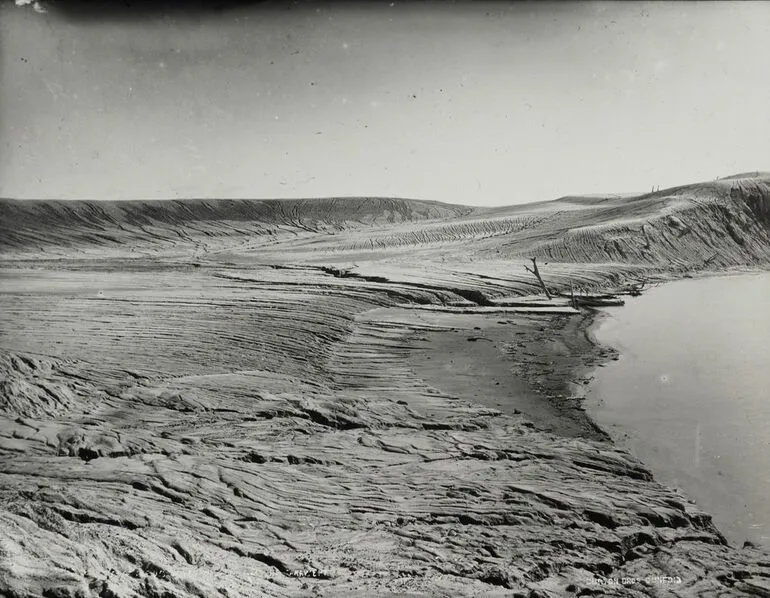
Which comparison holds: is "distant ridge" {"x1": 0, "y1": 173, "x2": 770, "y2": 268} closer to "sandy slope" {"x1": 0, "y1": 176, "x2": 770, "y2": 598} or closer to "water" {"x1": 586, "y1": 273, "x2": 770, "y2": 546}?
"water" {"x1": 586, "y1": 273, "x2": 770, "y2": 546}

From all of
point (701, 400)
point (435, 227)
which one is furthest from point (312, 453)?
point (435, 227)

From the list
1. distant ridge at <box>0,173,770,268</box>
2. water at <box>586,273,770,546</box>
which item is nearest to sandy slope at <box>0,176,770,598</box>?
water at <box>586,273,770,546</box>

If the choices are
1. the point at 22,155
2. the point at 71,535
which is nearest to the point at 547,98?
the point at 22,155

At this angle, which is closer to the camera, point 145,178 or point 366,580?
point 366,580

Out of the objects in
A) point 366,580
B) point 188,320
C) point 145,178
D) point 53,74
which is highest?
point 53,74

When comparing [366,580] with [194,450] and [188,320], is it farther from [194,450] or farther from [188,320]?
[188,320]

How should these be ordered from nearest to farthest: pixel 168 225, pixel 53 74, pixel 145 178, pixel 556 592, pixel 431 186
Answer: pixel 556 592 < pixel 53 74 < pixel 145 178 < pixel 431 186 < pixel 168 225

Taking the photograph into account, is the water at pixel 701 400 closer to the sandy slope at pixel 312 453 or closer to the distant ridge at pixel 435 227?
the sandy slope at pixel 312 453
